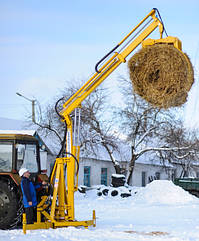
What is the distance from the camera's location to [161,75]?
9000 millimetres

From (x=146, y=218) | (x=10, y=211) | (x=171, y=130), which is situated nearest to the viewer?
(x=10, y=211)

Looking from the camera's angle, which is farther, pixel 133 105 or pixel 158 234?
pixel 133 105

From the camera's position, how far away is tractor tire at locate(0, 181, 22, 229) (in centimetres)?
895

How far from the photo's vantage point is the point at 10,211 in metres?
8.95

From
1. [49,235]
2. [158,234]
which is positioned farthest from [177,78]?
[49,235]

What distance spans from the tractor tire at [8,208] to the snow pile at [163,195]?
10.5m

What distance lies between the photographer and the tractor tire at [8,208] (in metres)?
8.95

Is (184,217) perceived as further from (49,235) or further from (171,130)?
(171,130)

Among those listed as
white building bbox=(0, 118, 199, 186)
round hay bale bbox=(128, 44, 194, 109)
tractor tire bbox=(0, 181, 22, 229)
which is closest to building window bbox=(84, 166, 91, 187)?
white building bbox=(0, 118, 199, 186)

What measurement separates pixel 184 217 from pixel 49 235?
5.63 metres

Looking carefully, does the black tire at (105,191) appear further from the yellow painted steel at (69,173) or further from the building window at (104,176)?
the yellow painted steel at (69,173)

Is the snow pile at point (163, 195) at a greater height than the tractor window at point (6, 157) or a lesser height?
lesser

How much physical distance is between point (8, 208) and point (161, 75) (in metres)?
4.29

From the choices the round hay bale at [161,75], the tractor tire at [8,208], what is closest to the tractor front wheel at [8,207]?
the tractor tire at [8,208]
